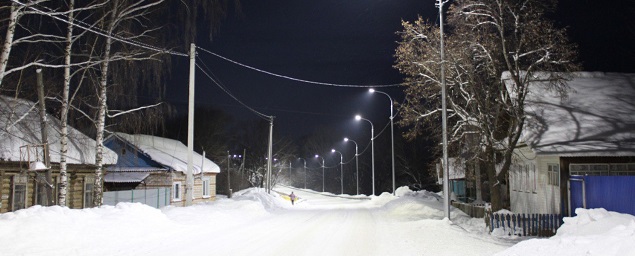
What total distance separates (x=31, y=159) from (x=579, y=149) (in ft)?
68.1

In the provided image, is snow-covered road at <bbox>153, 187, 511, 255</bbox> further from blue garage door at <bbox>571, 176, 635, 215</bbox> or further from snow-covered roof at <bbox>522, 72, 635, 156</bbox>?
snow-covered roof at <bbox>522, 72, 635, 156</bbox>

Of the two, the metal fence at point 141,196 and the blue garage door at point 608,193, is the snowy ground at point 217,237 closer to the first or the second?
the blue garage door at point 608,193

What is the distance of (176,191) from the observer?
118 ft

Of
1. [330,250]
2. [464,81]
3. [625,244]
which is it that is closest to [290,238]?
[330,250]

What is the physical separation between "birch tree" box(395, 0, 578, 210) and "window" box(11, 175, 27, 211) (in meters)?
16.4

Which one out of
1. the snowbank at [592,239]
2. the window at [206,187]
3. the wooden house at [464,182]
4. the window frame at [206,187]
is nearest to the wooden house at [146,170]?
the window frame at [206,187]

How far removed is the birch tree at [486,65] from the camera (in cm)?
1975

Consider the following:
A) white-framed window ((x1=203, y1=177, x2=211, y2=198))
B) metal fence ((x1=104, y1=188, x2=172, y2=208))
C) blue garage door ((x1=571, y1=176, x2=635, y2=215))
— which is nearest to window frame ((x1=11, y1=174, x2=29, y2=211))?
metal fence ((x1=104, y1=188, x2=172, y2=208))

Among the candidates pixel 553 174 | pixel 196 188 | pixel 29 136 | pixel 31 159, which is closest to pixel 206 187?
pixel 196 188

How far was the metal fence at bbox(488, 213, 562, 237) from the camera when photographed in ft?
59.1

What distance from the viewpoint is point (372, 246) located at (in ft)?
44.9

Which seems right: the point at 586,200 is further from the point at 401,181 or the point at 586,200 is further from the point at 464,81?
the point at 401,181

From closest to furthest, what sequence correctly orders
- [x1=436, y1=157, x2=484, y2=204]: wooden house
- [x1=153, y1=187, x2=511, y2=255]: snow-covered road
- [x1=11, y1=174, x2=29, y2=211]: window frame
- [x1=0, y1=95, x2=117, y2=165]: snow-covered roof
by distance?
1. [x1=153, y1=187, x2=511, y2=255]: snow-covered road
2. [x1=0, y1=95, x2=117, y2=165]: snow-covered roof
3. [x1=11, y1=174, x2=29, y2=211]: window frame
4. [x1=436, y1=157, x2=484, y2=204]: wooden house

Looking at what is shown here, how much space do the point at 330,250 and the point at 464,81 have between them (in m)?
13.3
